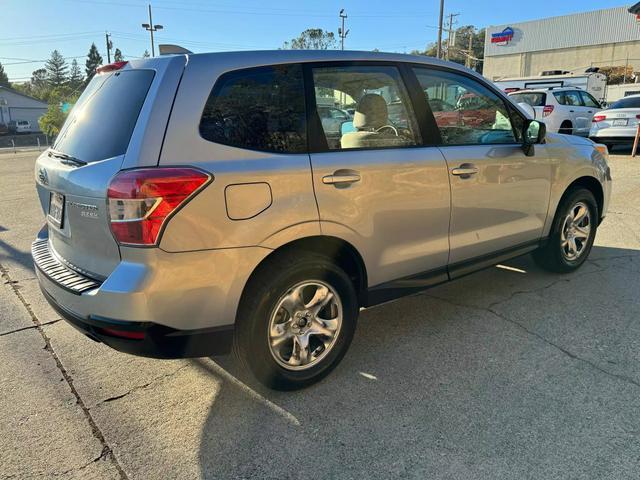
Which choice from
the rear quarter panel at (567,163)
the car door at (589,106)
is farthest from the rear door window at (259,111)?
the car door at (589,106)

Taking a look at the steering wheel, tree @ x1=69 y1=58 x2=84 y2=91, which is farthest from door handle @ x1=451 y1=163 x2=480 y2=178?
tree @ x1=69 y1=58 x2=84 y2=91

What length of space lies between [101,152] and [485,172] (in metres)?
2.50

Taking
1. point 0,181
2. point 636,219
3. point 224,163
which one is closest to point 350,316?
point 224,163

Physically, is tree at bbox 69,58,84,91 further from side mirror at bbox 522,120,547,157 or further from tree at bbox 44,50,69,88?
side mirror at bbox 522,120,547,157

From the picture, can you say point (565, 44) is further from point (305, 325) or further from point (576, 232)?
point (305, 325)

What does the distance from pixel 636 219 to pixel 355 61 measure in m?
5.63

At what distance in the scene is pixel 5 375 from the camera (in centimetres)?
308

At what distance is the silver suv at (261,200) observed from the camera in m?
2.29

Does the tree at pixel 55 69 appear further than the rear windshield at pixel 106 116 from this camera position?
Yes

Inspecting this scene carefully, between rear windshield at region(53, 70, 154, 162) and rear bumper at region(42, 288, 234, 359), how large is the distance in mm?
812

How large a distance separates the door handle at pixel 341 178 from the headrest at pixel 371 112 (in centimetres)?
46

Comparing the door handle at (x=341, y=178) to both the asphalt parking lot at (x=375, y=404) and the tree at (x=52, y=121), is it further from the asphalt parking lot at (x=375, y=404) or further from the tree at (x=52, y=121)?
the tree at (x=52, y=121)

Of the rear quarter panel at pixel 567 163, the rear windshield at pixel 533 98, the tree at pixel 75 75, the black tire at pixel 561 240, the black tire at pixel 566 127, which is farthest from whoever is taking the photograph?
the tree at pixel 75 75

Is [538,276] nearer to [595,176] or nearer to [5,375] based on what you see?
[595,176]
